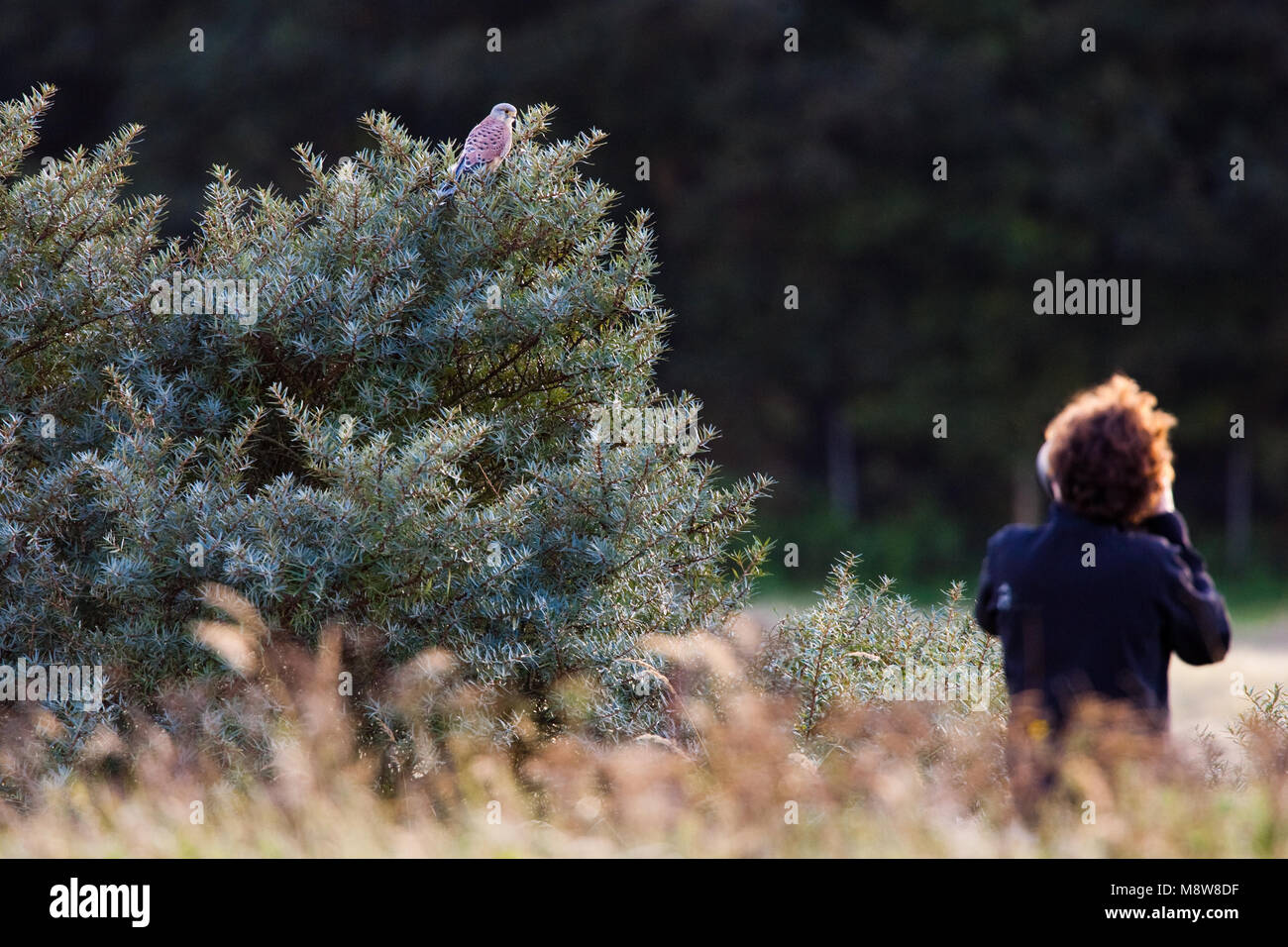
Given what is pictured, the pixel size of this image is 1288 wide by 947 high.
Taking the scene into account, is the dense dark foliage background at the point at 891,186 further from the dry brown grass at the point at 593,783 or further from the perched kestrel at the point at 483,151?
the dry brown grass at the point at 593,783

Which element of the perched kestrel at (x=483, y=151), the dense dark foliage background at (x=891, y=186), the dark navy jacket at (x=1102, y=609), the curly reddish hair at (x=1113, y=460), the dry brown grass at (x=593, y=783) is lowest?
the dry brown grass at (x=593, y=783)

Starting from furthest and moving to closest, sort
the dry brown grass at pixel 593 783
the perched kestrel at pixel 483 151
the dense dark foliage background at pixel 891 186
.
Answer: the dense dark foliage background at pixel 891 186
the perched kestrel at pixel 483 151
the dry brown grass at pixel 593 783

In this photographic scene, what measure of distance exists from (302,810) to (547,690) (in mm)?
1375

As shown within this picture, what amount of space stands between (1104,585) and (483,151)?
3.41m

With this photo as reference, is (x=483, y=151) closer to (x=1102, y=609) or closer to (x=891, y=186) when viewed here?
(x=1102, y=609)

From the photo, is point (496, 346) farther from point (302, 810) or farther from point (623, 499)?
point (302, 810)

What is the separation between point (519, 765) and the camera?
5219mm

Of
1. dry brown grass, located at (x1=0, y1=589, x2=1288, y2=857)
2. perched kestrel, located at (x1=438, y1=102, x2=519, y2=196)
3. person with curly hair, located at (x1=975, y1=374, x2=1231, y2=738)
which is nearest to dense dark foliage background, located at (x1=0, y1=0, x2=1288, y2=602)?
perched kestrel, located at (x1=438, y1=102, x2=519, y2=196)

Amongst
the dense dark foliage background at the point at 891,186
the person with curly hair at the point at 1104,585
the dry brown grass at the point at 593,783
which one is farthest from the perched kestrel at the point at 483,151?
the dense dark foliage background at the point at 891,186

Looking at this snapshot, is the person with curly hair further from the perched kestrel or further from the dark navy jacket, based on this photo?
the perched kestrel

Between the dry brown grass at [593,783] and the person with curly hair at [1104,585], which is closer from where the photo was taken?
the person with curly hair at [1104,585]

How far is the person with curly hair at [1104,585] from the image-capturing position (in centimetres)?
361

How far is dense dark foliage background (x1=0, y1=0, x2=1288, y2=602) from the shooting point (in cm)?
2298

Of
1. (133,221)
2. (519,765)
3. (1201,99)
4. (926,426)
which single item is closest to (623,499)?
(519,765)
